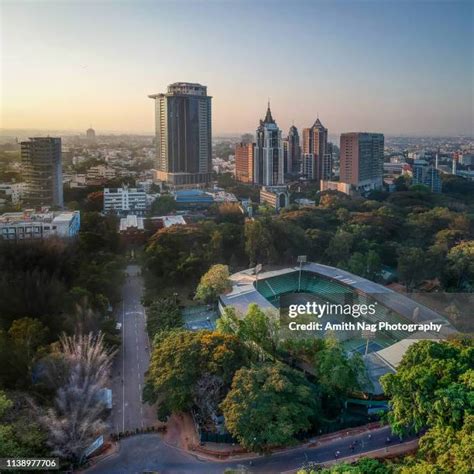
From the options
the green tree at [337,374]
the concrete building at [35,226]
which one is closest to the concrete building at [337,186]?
the concrete building at [35,226]

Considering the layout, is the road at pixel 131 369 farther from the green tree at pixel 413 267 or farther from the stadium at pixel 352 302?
the green tree at pixel 413 267

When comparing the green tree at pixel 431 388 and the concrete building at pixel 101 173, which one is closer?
the green tree at pixel 431 388

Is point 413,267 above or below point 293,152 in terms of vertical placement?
below

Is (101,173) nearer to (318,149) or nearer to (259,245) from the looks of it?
(259,245)

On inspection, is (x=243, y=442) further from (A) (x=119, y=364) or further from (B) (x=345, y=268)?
(B) (x=345, y=268)

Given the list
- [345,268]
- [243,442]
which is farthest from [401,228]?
[243,442]

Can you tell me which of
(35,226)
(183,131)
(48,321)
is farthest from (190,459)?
(183,131)
